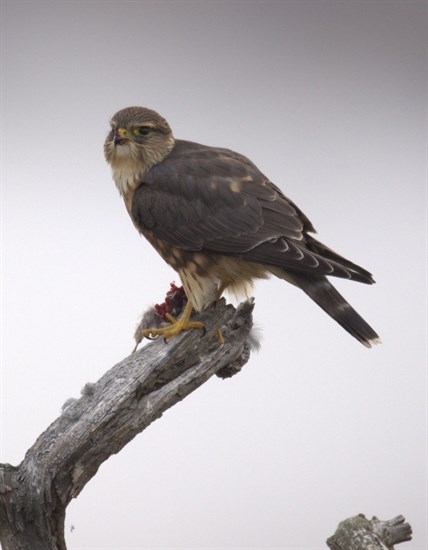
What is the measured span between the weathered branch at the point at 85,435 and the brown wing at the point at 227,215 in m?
0.30

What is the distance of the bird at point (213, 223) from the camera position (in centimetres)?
214

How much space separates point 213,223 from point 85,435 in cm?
68

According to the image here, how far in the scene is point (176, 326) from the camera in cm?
226

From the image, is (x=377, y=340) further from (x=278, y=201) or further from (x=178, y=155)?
(x=178, y=155)

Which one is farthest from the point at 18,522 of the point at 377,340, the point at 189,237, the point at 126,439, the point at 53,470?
the point at 377,340

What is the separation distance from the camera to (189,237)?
88.0 inches

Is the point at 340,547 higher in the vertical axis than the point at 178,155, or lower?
lower

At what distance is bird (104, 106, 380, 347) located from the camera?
2.14m

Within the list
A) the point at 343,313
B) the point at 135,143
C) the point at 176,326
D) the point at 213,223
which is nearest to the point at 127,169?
the point at 135,143

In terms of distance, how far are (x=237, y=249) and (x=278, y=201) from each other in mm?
201

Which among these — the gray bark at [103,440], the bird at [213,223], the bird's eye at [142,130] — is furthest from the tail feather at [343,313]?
the bird's eye at [142,130]

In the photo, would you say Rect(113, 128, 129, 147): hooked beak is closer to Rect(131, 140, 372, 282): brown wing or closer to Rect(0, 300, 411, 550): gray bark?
Rect(131, 140, 372, 282): brown wing

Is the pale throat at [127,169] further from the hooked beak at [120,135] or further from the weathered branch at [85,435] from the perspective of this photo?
the weathered branch at [85,435]

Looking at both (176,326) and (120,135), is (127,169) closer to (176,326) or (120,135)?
(120,135)
